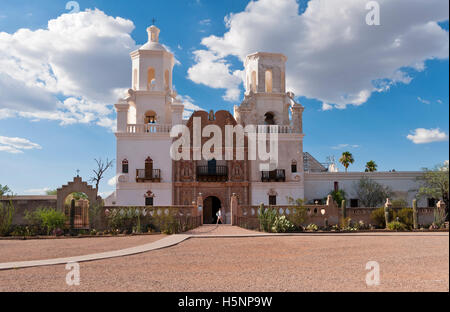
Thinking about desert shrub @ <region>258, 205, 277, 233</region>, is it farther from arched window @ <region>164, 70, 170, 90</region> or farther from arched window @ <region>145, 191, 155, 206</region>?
arched window @ <region>164, 70, 170, 90</region>

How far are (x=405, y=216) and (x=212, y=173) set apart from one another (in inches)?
697

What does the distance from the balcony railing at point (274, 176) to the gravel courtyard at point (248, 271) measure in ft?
72.7

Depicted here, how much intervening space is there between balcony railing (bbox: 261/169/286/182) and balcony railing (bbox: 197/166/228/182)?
3717mm

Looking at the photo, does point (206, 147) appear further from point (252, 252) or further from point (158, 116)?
point (252, 252)

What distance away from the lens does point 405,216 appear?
26750 millimetres

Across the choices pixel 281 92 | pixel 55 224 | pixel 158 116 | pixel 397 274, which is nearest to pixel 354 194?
pixel 281 92

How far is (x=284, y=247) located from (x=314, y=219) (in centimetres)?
1238

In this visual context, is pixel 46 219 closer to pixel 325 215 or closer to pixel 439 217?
pixel 325 215

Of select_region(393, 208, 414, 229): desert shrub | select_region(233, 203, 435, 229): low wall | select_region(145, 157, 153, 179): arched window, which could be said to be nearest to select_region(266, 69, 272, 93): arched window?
select_region(145, 157, 153, 179): arched window

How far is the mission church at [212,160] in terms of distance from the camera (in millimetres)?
36750

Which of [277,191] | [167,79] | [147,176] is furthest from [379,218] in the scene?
[167,79]

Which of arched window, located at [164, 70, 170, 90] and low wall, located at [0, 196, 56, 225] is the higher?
arched window, located at [164, 70, 170, 90]

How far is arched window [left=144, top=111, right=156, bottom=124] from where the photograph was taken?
40594 millimetres

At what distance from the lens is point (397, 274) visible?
31.1ft
